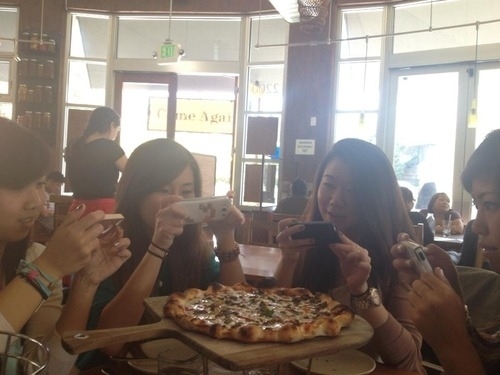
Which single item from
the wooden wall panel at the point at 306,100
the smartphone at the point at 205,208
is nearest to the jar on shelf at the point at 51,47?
the wooden wall panel at the point at 306,100

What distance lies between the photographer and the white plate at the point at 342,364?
119 centimetres

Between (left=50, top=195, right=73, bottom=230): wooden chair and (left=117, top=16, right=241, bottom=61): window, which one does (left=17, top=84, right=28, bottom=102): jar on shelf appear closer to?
(left=117, top=16, right=241, bottom=61): window

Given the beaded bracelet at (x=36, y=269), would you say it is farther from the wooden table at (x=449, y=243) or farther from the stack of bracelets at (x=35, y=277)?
the wooden table at (x=449, y=243)

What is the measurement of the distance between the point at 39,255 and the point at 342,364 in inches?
30.7

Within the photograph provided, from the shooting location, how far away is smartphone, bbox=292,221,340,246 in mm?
Answer: 1557

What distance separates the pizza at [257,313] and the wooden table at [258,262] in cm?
73

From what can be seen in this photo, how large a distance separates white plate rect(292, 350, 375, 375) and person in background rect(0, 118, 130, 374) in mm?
553

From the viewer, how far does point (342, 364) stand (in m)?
1.26

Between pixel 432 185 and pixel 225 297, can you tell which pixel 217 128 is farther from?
pixel 225 297

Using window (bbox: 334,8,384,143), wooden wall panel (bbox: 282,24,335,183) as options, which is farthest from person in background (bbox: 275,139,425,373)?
window (bbox: 334,8,384,143)

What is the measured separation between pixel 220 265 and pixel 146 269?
0.43 m

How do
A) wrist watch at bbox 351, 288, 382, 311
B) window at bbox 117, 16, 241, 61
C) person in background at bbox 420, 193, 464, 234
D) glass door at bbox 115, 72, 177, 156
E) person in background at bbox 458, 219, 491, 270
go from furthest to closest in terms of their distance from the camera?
1. glass door at bbox 115, 72, 177, 156
2. window at bbox 117, 16, 241, 61
3. person in background at bbox 420, 193, 464, 234
4. person in background at bbox 458, 219, 491, 270
5. wrist watch at bbox 351, 288, 382, 311

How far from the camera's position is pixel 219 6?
7.33 metres

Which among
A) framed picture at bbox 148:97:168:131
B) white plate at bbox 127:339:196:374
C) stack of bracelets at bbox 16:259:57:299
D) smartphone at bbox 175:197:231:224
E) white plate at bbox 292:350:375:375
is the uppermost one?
framed picture at bbox 148:97:168:131
